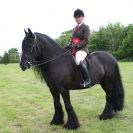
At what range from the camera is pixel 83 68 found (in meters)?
7.66

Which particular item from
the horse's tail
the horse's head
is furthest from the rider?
the horse's tail

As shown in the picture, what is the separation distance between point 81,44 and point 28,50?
128cm

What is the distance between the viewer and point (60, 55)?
767cm

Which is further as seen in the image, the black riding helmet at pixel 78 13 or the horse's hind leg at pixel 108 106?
the horse's hind leg at pixel 108 106

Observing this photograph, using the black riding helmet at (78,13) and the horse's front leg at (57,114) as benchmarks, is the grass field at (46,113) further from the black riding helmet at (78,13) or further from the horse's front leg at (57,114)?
the black riding helmet at (78,13)

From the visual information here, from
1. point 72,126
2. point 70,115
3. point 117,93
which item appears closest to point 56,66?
point 70,115

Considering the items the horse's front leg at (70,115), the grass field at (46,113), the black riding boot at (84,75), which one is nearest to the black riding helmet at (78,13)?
the black riding boot at (84,75)

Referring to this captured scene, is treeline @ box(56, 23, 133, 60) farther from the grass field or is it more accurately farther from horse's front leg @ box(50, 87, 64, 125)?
horse's front leg @ box(50, 87, 64, 125)

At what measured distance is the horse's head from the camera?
7.06 meters

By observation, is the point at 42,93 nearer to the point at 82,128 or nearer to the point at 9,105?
the point at 9,105

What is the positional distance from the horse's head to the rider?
1012mm

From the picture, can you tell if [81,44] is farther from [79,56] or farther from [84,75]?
[84,75]

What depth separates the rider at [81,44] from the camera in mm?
7680

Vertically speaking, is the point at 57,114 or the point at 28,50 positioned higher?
the point at 28,50
